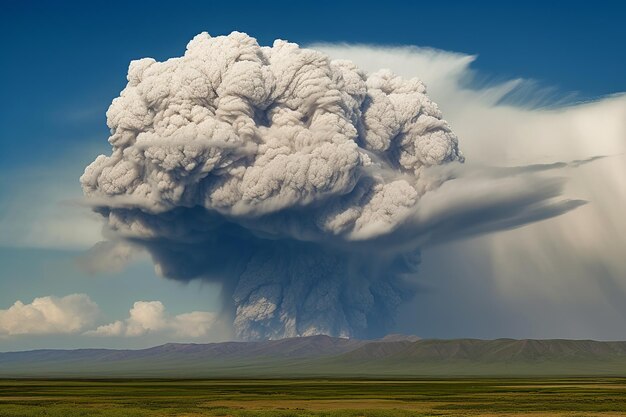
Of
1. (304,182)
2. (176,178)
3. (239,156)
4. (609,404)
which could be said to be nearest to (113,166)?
(176,178)

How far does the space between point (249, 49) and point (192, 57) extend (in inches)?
515

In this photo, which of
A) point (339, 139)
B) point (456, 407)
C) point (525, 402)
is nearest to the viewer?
point (456, 407)

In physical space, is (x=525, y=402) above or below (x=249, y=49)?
below

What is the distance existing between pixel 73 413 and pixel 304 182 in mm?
106549

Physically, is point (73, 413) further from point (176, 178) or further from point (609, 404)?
point (176, 178)

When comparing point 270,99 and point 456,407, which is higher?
point 270,99

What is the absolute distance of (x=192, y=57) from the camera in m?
188

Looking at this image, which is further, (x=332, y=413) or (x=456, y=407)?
(x=456, y=407)

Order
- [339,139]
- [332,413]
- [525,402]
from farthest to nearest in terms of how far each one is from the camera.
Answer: [339,139] → [525,402] → [332,413]

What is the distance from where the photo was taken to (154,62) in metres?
188

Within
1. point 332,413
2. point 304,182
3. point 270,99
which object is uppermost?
point 270,99

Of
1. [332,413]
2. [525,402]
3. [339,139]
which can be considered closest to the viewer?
[332,413]

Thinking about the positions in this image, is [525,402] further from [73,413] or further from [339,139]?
[339,139]

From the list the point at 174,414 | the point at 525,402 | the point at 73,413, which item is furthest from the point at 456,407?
the point at 73,413
